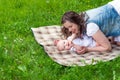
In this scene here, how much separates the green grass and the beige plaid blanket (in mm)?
92

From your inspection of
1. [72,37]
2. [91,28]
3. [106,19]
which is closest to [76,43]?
[72,37]

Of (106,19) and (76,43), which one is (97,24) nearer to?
(106,19)

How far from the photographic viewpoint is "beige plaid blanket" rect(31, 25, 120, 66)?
6.07 meters

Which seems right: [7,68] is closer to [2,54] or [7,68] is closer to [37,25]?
[2,54]

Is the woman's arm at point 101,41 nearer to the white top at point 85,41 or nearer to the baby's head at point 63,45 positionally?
the white top at point 85,41

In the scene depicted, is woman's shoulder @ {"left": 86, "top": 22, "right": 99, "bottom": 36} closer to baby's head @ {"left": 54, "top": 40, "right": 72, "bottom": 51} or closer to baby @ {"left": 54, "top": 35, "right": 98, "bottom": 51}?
baby @ {"left": 54, "top": 35, "right": 98, "bottom": 51}

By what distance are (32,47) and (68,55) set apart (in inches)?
21.7

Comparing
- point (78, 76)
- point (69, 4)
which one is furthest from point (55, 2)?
point (78, 76)

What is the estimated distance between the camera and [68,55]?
6391 mm

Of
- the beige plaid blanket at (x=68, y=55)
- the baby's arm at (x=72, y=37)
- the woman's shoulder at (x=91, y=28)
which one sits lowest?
the beige plaid blanket at (x=68, y=55)

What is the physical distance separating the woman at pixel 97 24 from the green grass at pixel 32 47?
455 millimetres

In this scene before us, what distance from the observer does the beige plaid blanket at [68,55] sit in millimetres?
6074

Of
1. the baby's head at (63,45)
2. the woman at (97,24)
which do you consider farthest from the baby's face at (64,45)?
the woman at (97,24)

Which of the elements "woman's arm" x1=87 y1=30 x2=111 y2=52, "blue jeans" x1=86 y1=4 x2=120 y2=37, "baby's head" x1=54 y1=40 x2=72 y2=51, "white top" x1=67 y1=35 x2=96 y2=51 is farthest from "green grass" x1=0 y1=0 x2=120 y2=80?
"blue jeans" x1=86 y1=4 x2=120 y2=37
